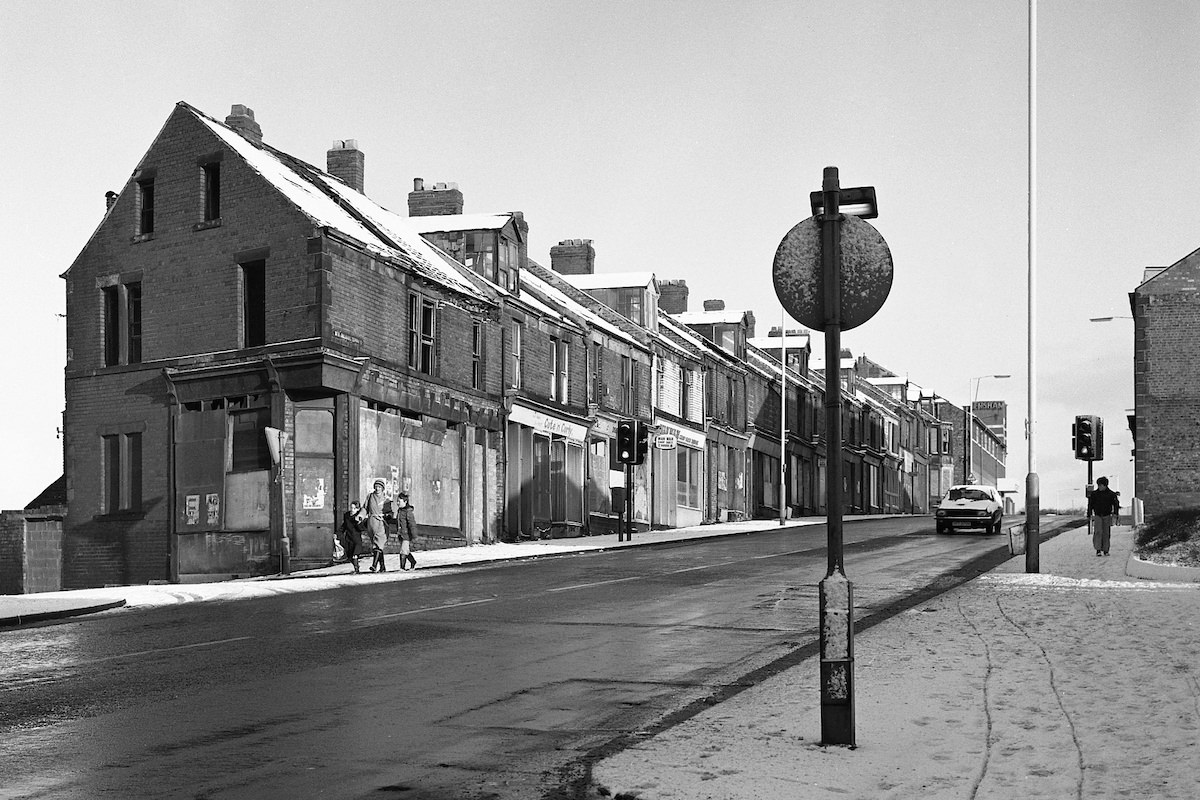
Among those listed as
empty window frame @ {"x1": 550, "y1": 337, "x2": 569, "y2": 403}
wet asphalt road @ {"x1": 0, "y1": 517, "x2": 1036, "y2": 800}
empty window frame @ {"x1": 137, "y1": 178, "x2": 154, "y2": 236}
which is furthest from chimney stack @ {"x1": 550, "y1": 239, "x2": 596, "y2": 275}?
wet asphalt road @ {"x1": 0, "y1": 517, "x2": 1036, "y2": 800}

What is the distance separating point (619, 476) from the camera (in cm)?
4556

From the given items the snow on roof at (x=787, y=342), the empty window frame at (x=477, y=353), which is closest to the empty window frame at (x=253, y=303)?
the empty window frame at (x=477, y=353)

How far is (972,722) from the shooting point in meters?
8.54

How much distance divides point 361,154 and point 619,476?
538 inches

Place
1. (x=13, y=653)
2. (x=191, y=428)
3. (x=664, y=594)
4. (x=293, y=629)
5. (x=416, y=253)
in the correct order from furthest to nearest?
(x=416, y=253) < (x=191, y=428) < (x=664, y=594) < (x=293, y=629) < (x=13, y=653)

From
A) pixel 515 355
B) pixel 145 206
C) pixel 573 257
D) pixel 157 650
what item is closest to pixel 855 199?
pixel 157 650

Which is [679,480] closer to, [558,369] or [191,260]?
[558,369]

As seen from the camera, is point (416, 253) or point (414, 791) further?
point (416, 253)

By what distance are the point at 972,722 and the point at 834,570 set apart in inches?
65.1

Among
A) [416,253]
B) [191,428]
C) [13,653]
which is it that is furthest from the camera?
[416,253]

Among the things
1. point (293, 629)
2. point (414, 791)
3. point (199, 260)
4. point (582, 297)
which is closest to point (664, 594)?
point (293, 629)

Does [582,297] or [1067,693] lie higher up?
[582,297]

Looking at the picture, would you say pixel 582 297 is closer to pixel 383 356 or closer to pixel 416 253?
pixel 416 253

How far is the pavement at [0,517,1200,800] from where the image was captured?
686 cm
